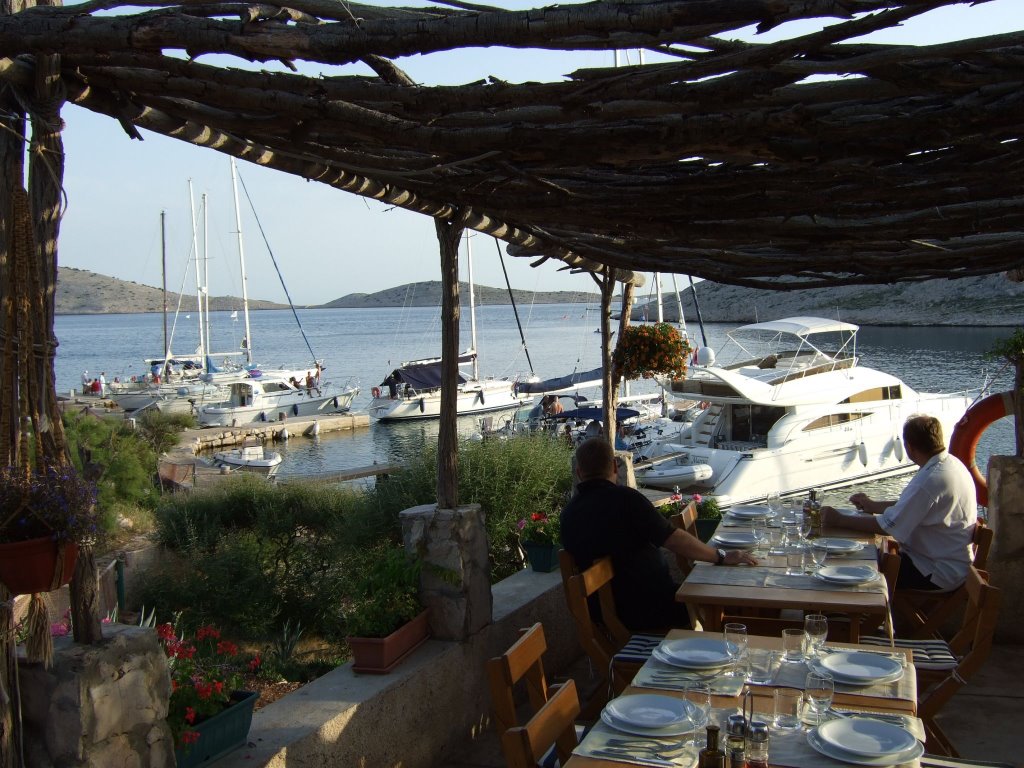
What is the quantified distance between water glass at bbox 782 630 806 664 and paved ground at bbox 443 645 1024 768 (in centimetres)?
138

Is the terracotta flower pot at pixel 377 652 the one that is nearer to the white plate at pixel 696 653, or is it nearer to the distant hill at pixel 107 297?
the white plate at pixel 696 653

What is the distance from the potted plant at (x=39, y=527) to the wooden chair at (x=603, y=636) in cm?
188

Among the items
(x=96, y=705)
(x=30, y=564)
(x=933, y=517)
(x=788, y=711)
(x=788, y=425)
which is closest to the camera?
(x=30, y=564)

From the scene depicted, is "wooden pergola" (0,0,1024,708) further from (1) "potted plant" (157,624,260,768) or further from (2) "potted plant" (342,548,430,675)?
(2) "potted plant" (342,548,430,675)

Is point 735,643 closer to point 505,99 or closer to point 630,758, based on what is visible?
point 630,758

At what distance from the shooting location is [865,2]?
6.37 ft

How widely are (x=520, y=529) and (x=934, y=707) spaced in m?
2.59

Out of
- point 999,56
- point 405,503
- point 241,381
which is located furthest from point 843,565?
point 241,381

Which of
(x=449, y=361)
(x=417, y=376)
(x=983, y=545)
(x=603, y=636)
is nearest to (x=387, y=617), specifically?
(x=603, y=636)

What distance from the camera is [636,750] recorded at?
2.43 m

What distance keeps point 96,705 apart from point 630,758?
1.30 meters

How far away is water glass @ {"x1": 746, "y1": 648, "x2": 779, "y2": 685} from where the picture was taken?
290 cm

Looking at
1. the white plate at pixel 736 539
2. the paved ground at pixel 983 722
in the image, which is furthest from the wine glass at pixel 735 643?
the white plate at pixel 736 539

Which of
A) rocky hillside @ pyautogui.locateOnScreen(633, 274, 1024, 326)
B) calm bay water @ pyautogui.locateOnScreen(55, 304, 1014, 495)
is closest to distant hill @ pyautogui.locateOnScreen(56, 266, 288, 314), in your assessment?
calm bay water @ pyautogui.locateOnScreen(55, 304, 1014, 495)
